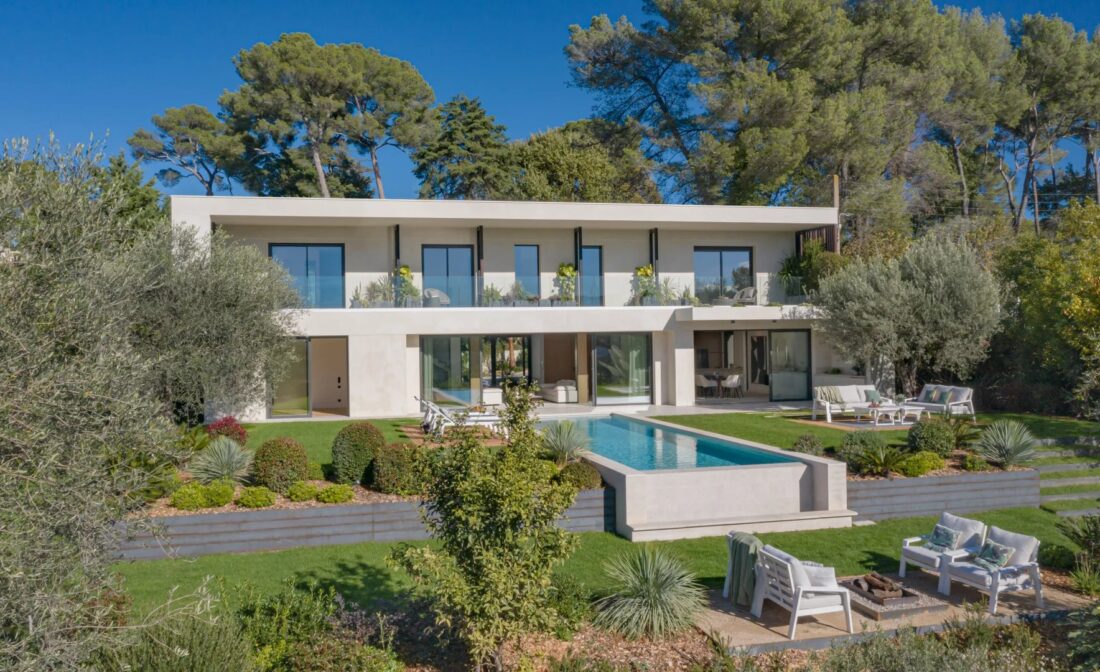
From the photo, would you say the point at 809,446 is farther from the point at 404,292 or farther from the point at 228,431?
the point at 404,292

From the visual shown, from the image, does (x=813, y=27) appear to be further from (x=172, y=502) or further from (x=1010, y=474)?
(x=172, y=502)

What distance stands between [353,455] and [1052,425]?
15.6 meters

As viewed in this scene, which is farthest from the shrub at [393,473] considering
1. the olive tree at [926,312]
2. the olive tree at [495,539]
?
the olive tree at [926,312]

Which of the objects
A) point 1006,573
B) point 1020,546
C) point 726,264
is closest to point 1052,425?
point 726,264

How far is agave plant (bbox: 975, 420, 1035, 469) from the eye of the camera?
1307cm

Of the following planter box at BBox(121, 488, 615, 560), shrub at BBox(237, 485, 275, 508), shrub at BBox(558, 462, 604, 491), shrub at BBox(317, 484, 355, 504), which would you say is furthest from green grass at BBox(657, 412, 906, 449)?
shrub at BBox(237, 485, 275, 508)

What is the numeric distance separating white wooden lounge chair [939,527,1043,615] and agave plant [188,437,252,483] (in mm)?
9226

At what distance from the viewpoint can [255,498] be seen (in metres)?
10.7

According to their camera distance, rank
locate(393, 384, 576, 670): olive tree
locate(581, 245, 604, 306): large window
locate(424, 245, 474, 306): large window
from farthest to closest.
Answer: locate(581, 245, 604, 306): large window < locate(424, 245, 474, 306): large window < locate(393, 384, 576, 670): olive tree

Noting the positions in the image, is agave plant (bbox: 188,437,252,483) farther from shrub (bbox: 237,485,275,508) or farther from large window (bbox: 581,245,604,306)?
large window (bbox: 581,245,604,306)

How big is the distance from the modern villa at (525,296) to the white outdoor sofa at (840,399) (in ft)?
11.0

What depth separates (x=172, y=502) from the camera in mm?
10469

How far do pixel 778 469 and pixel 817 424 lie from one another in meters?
7.08

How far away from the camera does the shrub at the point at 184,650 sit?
560cm
